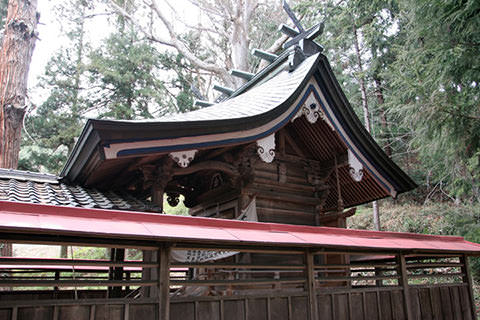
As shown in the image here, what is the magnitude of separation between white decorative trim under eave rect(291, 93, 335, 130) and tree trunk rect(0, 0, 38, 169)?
757cm

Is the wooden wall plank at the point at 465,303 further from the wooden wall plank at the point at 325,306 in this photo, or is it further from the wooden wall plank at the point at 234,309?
the wooden wall plank at the point at 234,309

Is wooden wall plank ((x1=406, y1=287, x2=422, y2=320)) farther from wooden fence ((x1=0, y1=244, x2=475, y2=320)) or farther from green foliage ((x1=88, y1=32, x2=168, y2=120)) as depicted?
green foliage ((x1=88, y1=32, x2=168, y2=120))

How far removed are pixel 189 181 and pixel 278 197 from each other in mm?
2297

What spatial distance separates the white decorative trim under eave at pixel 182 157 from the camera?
624 cm

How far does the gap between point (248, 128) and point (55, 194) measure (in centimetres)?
341

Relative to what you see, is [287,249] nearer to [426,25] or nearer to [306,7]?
[426,25]

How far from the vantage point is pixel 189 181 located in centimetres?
950

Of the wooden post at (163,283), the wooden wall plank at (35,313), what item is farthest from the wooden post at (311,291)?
the wooden wall plank at (35,313)

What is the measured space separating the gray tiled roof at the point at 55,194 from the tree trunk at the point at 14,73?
360cm

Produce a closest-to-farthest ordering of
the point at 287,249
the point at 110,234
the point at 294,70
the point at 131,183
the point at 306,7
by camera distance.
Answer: the point at 110,234 < the point at 287,249 < the point at 131,183 < the point at 294,70 < the point at 306,7

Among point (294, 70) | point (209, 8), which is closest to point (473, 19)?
point (294, 70)

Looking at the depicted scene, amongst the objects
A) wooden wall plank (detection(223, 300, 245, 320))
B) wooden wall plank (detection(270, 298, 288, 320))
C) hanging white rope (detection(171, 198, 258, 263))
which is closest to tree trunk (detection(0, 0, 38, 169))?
hanging white rope (detection(171, 198, 258, 263))

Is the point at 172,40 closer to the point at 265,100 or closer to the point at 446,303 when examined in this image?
the point at 265,100

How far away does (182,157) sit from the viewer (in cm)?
630
